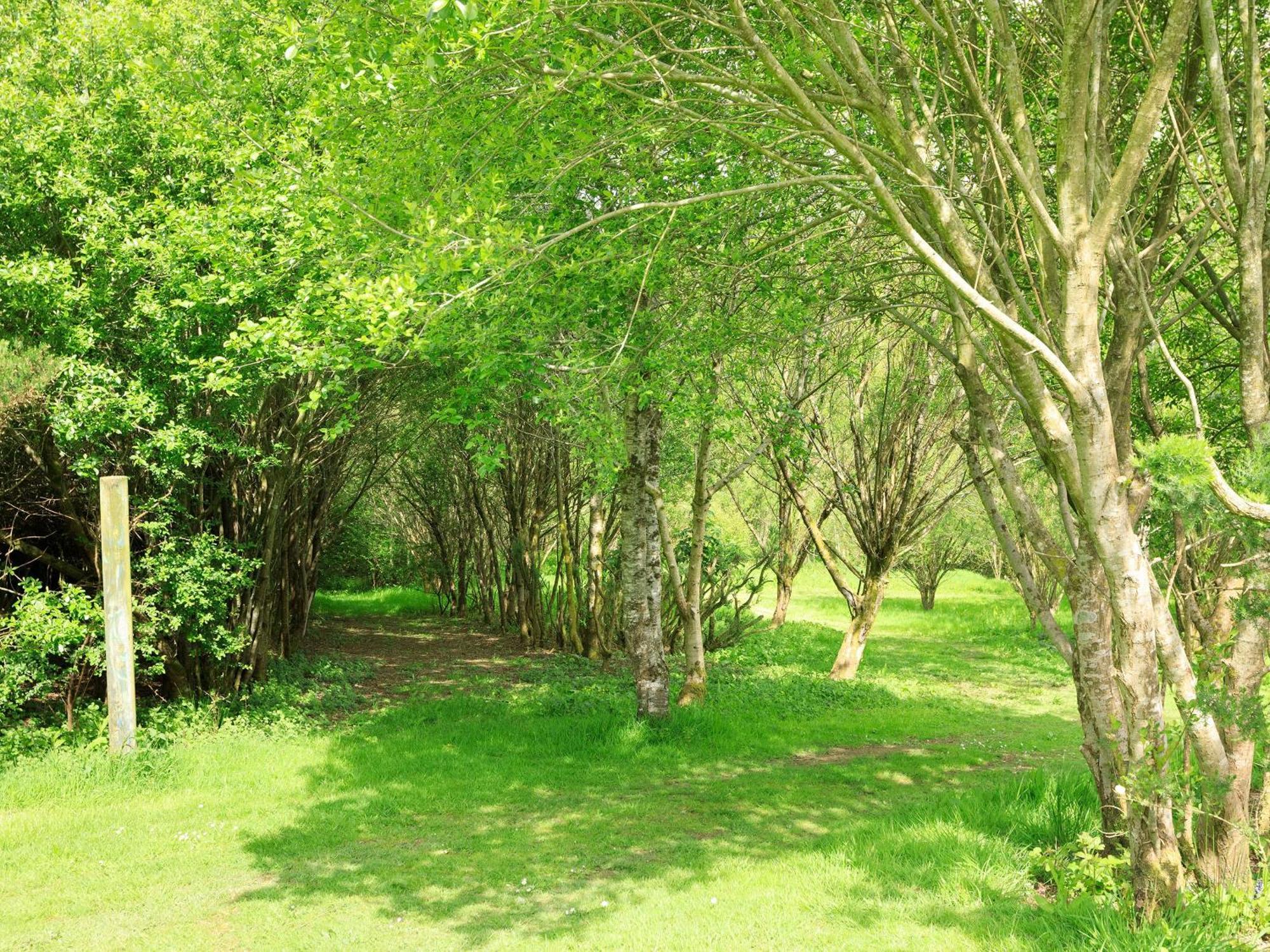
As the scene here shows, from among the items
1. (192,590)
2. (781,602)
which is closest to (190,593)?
(192,590)

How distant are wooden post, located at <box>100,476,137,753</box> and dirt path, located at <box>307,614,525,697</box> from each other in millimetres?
5397

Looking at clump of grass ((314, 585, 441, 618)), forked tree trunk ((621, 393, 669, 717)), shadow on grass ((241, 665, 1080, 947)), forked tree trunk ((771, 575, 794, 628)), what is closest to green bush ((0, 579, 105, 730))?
shadow on grass ((241, 665, 1080, 947))

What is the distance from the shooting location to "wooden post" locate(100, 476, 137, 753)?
31.1 ft

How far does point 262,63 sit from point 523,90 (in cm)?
706

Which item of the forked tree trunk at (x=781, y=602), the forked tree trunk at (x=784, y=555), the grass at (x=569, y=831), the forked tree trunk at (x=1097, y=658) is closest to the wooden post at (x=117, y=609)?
the grass at (x=569, y=831)

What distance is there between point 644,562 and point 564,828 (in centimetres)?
417

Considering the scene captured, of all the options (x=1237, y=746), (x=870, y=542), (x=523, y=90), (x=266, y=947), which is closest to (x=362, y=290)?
(x=523, y=90)

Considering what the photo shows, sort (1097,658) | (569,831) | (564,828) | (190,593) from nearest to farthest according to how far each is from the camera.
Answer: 1. (1097,658)
2. (569,831)
3. (564,828)
4. (190,593)

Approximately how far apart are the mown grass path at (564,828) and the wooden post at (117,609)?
1.34 ft

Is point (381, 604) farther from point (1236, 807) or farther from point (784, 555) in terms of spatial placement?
point (1236, 807)

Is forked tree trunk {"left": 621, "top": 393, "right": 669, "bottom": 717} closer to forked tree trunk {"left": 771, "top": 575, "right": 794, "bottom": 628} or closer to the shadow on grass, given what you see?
the shadow on grass

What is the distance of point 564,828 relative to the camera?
827cm

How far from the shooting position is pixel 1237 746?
227 inches

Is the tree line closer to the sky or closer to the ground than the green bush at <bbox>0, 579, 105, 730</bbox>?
closer to the sky
